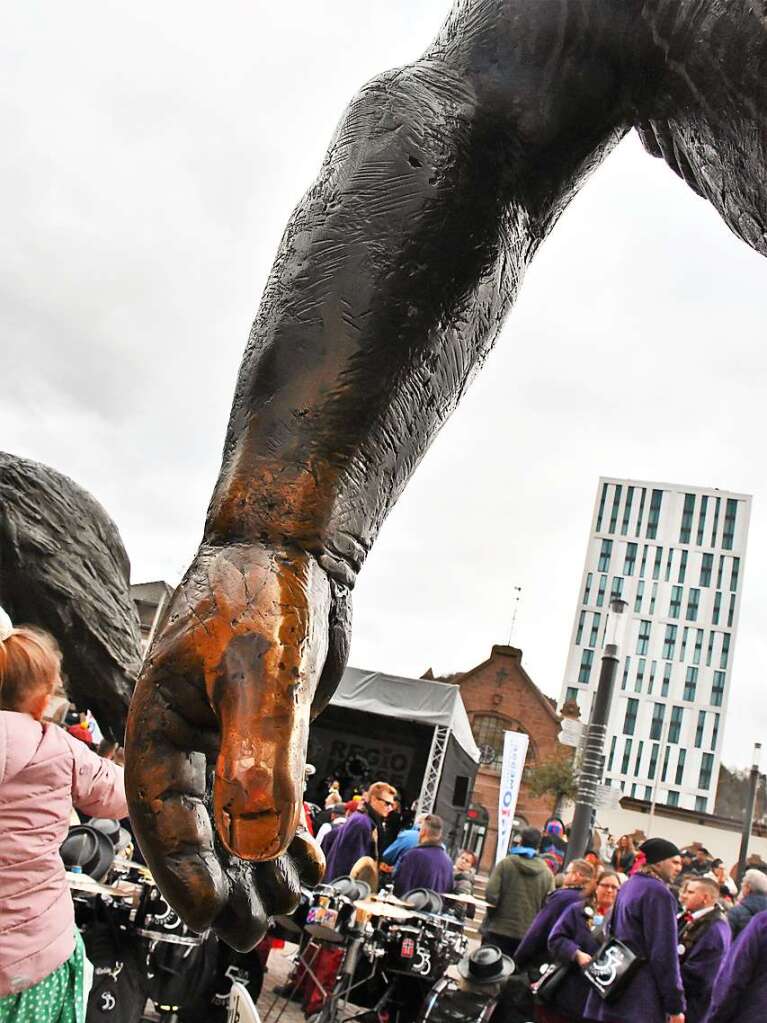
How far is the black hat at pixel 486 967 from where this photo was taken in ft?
22.7

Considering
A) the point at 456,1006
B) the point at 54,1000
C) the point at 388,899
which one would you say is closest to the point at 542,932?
the point at 456,1006

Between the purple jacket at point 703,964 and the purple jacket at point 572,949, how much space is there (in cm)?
78

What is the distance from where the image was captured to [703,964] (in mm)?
6688

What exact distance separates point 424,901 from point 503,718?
136 ft

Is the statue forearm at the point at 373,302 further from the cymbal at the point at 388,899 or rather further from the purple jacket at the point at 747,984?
the cymbal at the point at 388,899

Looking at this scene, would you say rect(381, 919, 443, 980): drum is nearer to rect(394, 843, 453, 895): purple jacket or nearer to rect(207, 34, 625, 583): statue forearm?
rect(394, 843, 453, 895): purple jacket

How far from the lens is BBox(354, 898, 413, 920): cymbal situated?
7.13 metres

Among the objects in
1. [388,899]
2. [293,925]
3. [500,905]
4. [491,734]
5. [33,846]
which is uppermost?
[491,734]

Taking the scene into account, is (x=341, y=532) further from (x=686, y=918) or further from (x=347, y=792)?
(x=347, y=792)

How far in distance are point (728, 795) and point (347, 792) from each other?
62.7 metres

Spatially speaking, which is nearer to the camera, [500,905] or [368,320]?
[368,320]

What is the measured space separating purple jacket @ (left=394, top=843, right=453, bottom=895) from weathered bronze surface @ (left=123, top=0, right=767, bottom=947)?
28.7 feet

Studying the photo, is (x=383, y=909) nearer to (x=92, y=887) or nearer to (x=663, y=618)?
(x=92, y=887)

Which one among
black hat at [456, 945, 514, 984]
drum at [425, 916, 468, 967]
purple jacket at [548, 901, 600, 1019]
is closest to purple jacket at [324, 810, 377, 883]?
drum at [425, 916, 468, 967]
